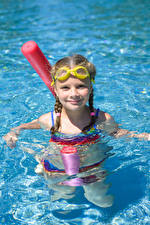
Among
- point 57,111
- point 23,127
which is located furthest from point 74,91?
point 23,127

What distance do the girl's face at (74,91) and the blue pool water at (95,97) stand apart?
1222 mm

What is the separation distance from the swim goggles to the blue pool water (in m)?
1.43

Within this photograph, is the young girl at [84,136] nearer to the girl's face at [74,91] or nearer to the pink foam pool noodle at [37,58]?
the girl's face at [74,91]

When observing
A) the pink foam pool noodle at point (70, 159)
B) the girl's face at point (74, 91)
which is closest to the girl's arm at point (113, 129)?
the girl's face at point (74, 91)

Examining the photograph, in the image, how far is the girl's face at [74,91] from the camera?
3037 millimetres

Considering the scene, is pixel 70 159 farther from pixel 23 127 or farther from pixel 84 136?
pixel 23 127

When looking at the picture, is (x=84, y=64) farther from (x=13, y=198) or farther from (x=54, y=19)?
(x=54, y=19)

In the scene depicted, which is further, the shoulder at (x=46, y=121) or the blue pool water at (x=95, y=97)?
the shoulder at (x=46, y=121)

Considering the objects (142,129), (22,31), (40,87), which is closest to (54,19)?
(22,31)

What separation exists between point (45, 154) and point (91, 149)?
70 centimetres

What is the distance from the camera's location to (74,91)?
3025 mm

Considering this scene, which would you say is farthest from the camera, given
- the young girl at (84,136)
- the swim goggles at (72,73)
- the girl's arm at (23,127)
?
the girl's arm at (23,127)

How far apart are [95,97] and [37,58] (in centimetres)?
255

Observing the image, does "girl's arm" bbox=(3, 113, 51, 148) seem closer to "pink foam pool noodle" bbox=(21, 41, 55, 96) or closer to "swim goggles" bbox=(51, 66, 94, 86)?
"pink foam pool noodle" bbox=(21, 41, 55, 96)
